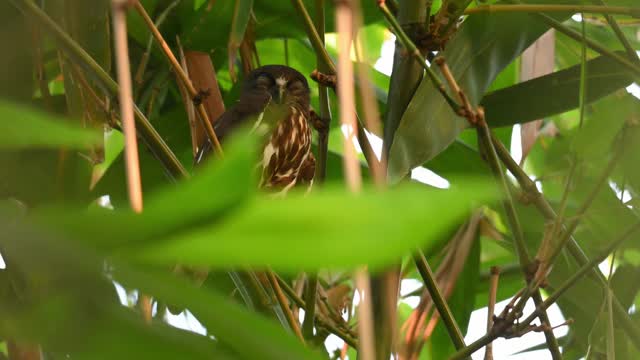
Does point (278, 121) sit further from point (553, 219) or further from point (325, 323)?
point (553, 219)

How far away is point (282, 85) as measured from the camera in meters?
2.21

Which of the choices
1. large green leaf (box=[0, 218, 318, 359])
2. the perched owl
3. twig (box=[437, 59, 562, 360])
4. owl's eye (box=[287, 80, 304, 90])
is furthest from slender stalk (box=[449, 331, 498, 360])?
owl's eye (box=[287, 80, 304, 90])

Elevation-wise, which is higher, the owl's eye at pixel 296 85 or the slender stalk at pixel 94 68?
the owl's eye at pixel 296 85

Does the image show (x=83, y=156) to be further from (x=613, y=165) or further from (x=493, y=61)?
(x=613, y=165)

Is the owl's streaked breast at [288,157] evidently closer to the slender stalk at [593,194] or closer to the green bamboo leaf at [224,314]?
the slender stalk at [593,194]

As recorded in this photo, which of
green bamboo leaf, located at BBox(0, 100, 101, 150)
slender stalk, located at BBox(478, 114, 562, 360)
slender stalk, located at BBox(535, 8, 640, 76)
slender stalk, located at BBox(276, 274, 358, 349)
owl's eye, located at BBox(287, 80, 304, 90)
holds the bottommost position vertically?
slender stalk, located at BBox(276, 274, 358, 349)

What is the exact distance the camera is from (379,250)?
30 centimetres

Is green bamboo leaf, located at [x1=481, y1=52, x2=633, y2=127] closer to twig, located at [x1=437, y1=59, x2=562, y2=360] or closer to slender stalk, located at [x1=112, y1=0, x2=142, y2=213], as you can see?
twig, located at [x1=437, y1=59, x2=562, y2=360]

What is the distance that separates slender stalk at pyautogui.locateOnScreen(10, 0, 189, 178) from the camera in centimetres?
101

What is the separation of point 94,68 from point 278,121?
1.00 meters

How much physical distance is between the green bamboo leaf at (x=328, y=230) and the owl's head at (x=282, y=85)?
1.65 metres

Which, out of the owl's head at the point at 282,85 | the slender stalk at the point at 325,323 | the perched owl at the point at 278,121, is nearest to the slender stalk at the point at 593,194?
the slender stalk at the point at 325,323

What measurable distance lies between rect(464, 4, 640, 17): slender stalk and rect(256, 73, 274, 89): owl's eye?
2.64 ft

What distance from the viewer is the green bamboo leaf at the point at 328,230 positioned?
300mm
